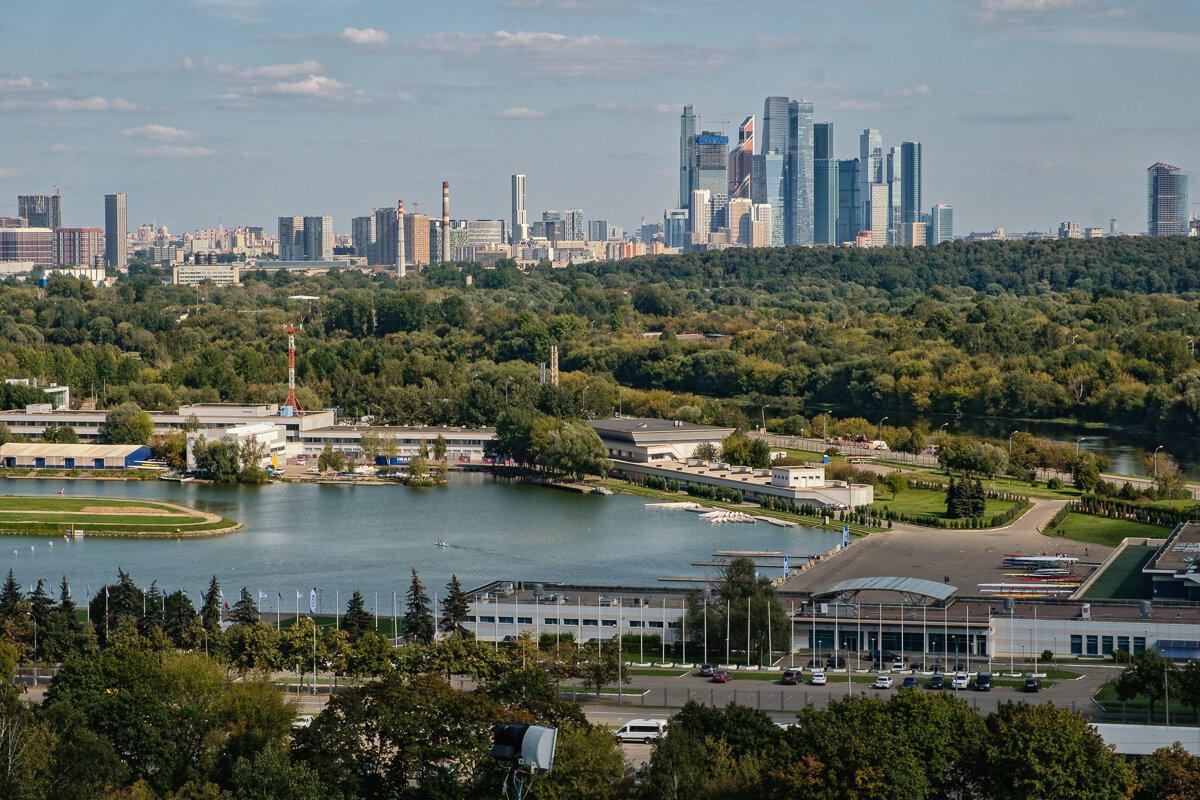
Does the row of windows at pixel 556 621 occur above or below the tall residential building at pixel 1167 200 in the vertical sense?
below

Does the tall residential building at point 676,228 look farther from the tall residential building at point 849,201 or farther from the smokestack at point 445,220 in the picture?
the smokestack at point 445,220

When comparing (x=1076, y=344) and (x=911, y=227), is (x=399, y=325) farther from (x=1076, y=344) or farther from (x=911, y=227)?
(x=911, y=227)

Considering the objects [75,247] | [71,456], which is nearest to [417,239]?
[75,247]

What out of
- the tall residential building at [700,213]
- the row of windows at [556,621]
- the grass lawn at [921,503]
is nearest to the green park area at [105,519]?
the row of windows at [556,621]

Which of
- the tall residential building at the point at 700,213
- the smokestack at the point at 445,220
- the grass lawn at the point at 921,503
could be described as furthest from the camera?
the tall residential building at the point at 700,213

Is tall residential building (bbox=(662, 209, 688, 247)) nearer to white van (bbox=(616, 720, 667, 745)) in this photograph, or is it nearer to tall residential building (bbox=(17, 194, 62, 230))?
tall residential building (bbox=(17, 194, 62, 230))

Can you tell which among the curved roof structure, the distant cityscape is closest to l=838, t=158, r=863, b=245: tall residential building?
the distant cityscape

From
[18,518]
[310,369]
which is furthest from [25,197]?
[18,518]
